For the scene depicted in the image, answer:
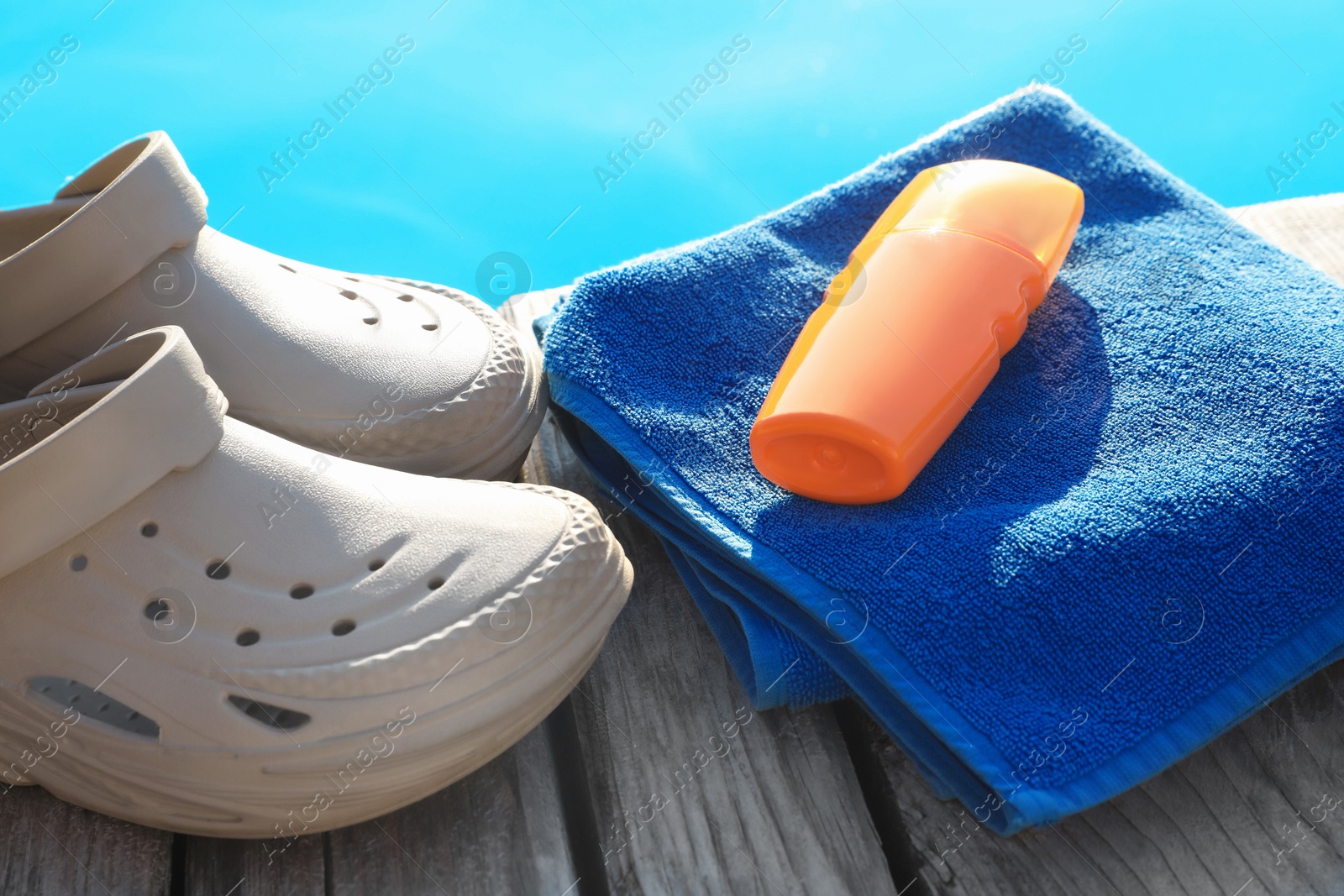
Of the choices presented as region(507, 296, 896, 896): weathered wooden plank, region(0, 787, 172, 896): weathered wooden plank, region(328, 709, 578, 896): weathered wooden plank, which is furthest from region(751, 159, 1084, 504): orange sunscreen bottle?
region(0, 787, 172, 896): weathered wooden plank

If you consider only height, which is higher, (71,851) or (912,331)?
(912,331)

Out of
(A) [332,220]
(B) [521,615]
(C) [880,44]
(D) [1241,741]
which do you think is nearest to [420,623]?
(B) [521,615]

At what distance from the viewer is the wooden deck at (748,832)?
1.73 ft

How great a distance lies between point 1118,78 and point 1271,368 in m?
1.30

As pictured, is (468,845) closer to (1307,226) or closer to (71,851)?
(71,851)

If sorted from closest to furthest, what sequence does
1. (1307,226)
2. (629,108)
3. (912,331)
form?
(912,331) < (1307,226) < (629,108)

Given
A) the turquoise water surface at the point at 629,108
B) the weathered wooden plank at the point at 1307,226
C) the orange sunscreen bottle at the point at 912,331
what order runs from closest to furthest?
the orange sunscreen bottle at the point at 912,331 < the weathered wooden plank at the point at 1307,226 < the turquoise water surface at the point at 629,108

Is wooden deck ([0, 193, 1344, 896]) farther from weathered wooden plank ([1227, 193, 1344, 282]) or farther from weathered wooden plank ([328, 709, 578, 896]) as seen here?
weathered wooden plank ([1227, 193, 1344, 282])

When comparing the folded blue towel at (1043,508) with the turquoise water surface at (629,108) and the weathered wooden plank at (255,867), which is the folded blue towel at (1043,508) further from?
the turquoise water surface at (629,108)

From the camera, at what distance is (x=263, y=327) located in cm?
65

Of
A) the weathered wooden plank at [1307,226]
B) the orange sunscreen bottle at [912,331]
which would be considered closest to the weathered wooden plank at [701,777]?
the orange sunscreen bottle at [912,331]

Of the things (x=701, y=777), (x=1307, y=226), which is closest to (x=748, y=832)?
(x=701, y=777)

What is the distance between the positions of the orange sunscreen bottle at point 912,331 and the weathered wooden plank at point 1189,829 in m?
0.18

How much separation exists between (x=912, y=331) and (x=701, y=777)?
0.99 ft
